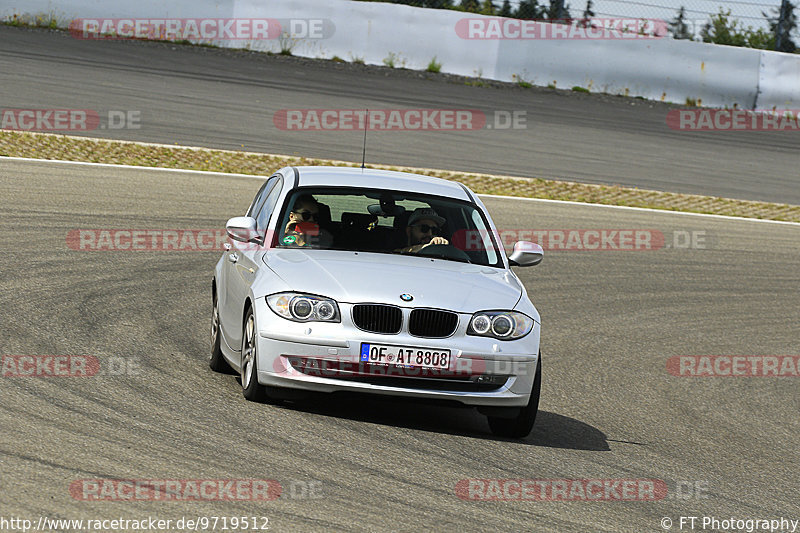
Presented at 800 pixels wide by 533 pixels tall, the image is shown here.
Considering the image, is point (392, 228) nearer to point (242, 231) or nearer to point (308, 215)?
point (308, 215)

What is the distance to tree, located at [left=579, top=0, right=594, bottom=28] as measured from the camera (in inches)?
1007

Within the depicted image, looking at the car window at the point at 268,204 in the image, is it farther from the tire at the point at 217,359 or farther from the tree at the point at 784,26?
the tree at the point at 784,26

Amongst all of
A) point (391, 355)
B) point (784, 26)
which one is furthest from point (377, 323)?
point (784, 26)

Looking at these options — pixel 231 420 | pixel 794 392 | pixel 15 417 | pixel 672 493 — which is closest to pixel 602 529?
pixel 672 493

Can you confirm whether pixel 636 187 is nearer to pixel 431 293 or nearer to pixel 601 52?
pixel 601 52

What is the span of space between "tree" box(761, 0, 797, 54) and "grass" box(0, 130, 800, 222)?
270 inches

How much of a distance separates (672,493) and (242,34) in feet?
65.9

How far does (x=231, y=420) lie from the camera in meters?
6.93

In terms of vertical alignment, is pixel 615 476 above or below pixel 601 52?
below

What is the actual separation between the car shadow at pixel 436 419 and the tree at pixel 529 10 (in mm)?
18328

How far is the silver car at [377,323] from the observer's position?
7098 mm

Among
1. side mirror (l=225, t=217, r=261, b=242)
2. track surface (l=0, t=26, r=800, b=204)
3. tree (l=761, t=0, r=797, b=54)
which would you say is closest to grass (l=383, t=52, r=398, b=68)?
track surface (l=0, t=26, r=800, b=204)

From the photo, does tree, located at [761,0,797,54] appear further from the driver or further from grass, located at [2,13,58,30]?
the driver

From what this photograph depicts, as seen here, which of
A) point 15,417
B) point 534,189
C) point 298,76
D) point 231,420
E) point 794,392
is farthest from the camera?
point 298,76
